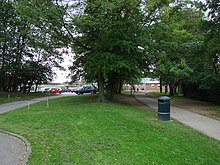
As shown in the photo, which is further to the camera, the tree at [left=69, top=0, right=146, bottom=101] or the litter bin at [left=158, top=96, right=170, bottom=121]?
the tree at [left=69, top=0, right=146, bottom=101]

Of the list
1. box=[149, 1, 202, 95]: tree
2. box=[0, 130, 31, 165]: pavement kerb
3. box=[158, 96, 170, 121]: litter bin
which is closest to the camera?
box=[0, 130, 31, 165]: pavement kerb

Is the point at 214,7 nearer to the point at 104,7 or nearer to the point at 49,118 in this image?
the point at 104,7

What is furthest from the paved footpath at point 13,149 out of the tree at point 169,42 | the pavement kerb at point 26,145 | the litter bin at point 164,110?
the tree at point 169,42

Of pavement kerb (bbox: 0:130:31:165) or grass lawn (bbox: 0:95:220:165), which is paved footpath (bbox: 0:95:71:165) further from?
grass lawn (bbox: 0:95:220:165)

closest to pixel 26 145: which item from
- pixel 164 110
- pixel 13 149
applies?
pixel 13 149

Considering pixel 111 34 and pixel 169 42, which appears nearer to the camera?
pixel 111 34

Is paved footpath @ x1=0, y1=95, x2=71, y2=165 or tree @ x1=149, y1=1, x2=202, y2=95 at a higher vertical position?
tree @ x1=149, y1=1, x2=202, y2=95

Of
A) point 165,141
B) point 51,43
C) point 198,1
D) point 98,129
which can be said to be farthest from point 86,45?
point 165,141

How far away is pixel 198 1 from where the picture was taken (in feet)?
59.1

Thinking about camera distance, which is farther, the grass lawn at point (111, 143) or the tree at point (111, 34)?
the tree at point (111, 34)

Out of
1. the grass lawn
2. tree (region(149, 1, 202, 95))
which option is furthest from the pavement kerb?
tree (region(149, 1, 202, 95))

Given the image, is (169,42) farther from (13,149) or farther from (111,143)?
(13,149)

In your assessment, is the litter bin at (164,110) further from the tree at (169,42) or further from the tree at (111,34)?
the tree at (169,42)

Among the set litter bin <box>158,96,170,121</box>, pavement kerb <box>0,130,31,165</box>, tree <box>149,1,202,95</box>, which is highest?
tree <box>149,1,202,95</box>
